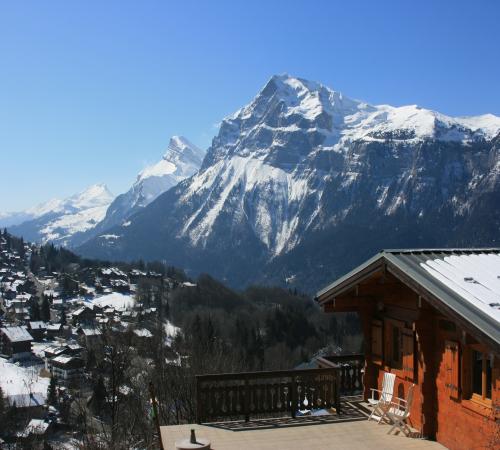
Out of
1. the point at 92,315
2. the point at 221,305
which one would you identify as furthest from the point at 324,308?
the point at 221,305

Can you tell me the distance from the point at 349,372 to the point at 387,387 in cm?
337

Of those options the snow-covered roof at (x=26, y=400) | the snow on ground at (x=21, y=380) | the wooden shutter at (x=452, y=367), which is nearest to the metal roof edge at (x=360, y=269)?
the wooden shutter at (x=452, y=367)

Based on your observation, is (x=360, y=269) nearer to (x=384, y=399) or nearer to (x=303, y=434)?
(x=384, y=399)

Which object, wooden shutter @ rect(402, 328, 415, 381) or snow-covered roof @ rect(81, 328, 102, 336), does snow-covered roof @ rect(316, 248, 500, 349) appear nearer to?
wooden shutter @ rect(402, 328, 415, 381)

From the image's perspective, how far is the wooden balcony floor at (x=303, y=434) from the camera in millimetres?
15039

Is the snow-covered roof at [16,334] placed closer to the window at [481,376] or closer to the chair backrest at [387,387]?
the chair backrest at [387,387]

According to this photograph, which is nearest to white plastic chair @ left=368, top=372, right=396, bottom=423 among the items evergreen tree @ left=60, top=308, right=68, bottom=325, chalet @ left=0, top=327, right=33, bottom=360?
chalet @ left=0, top=327, right=33, bottom=360

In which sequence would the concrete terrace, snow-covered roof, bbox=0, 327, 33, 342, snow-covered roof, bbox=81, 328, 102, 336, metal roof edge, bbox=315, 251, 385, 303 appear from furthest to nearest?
snow-covered roof, bbox=81, 328, 102, 336 < snow-covered roof, bbox=0, 327, 33, 342 < metal roof edge, bbox=315, 251, 385, 303 < the concrete terrace

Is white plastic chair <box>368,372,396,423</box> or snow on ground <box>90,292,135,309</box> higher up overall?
snow on ground <box>90,292,135,309</box>

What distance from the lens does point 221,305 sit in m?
173

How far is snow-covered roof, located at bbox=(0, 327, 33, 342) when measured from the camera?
125750 mm

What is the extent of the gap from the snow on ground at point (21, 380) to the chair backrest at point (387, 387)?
3317 inches

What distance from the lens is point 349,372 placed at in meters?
20.3

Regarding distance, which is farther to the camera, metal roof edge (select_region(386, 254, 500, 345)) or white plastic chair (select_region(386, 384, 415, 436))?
white plastic chair (select_region(386, 384, 415, 436))
